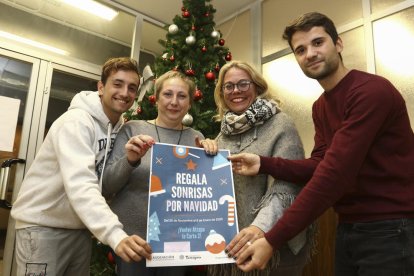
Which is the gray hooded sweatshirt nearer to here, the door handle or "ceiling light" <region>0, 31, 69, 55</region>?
the door handle

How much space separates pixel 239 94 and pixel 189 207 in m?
0.60

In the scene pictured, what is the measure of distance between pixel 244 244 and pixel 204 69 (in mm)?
2000

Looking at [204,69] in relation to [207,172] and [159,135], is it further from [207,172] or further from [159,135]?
[207,172]

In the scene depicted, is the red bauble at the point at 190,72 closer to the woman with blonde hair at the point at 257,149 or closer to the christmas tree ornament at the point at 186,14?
the christmas tree ornament at the point at 186,14

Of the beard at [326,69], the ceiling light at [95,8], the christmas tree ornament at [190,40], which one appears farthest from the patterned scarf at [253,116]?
the ceiling light at [95,8]

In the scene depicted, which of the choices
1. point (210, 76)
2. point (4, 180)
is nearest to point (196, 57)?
point (210, 76)

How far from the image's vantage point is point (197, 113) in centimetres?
259

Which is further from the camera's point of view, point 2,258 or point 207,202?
point 2,258

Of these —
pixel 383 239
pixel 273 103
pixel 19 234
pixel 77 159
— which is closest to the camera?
pixel 383 239

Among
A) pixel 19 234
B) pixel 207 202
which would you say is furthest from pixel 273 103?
pixel 19 234

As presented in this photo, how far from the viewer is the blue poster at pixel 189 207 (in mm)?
1059

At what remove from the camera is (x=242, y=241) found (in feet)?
3.54

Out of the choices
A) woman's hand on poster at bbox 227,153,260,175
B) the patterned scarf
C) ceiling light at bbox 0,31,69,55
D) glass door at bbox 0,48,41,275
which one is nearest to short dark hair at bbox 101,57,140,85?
the patterned scarf

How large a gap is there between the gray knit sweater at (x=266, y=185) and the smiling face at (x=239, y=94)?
0.45 feet
